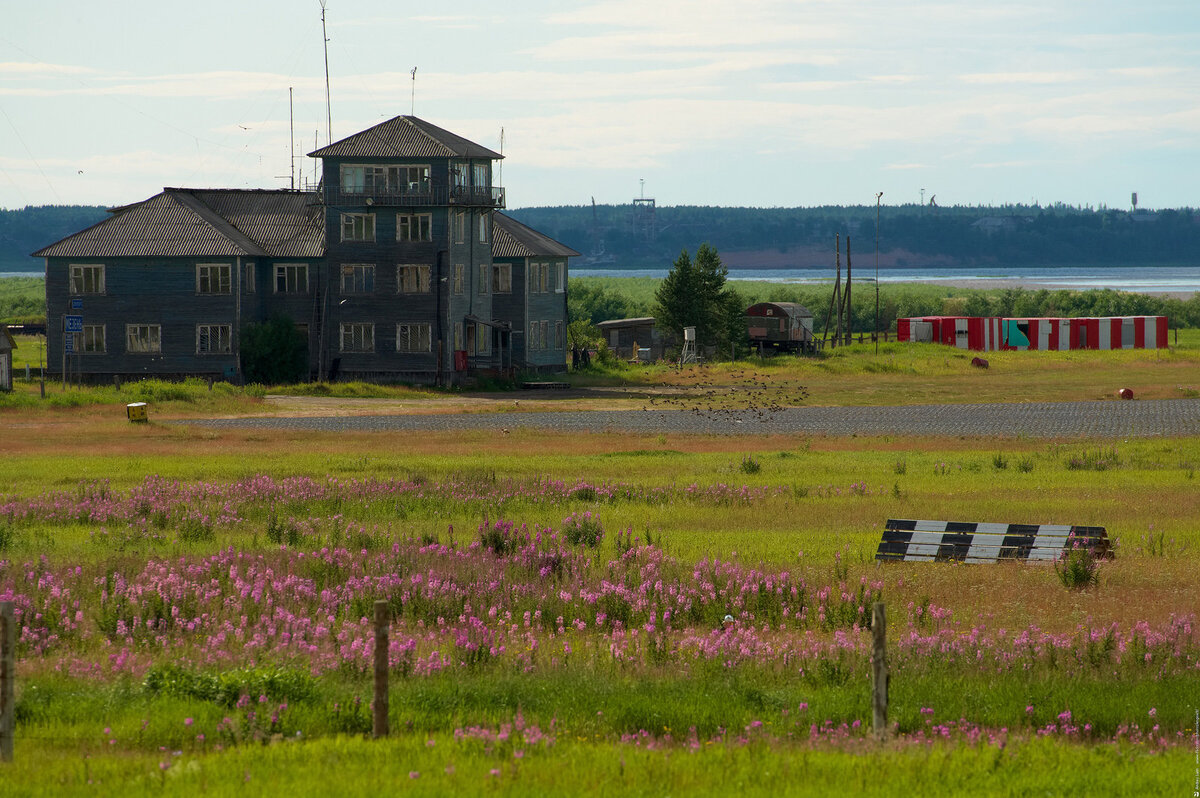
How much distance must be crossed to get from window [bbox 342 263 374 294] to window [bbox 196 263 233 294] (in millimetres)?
5163

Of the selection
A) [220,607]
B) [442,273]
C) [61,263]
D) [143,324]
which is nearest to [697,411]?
[442,273]

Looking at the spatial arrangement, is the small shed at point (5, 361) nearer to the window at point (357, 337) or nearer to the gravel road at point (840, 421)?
the gravel road at point (840, 421)

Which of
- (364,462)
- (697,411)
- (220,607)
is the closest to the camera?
(220,607)

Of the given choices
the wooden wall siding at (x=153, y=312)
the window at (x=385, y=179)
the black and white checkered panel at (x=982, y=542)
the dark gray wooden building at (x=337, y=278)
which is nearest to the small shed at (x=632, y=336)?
the dark gray wooden building at (x=337, y=278)

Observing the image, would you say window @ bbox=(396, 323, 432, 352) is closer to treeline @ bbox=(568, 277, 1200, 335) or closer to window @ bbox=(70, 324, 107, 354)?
window @ bbox=(70, 324, 107, 354)

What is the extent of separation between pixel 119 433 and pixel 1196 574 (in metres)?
31.4

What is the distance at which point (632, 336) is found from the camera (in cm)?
9438

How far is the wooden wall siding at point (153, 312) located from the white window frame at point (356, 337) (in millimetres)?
4813

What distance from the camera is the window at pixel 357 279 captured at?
62.8 meters

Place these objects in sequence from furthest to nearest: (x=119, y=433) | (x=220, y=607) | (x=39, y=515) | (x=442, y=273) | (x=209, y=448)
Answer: (x=442, y=273) → (x=119, y=433) → (x=209, y=448) → (x=39, y=515) → (x=220, y=607)

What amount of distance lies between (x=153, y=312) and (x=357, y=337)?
925cm

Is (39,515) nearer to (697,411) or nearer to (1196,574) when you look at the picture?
(1196,574)

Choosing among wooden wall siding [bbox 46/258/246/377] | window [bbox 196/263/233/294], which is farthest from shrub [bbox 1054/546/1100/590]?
window [bbox 196/263/233/294]

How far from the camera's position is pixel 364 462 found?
31484mm
